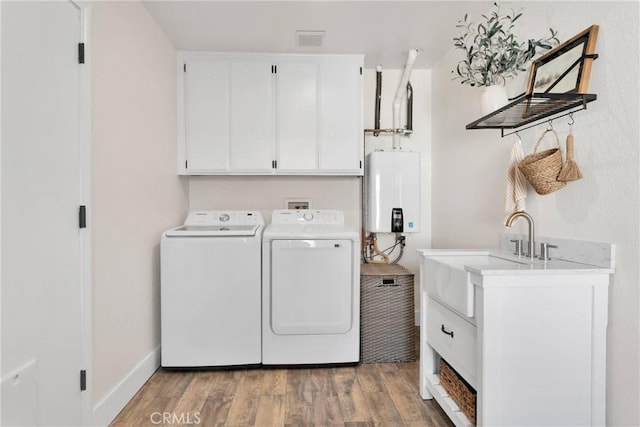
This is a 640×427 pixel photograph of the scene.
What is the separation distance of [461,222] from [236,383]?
1.90 meters

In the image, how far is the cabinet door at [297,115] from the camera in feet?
9.65

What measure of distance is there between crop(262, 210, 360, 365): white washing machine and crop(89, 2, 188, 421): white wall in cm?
75

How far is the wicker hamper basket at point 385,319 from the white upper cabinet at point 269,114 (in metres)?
0.96

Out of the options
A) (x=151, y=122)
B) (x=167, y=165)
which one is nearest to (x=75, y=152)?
(x=151, y=122)

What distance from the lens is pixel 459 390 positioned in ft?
5.50

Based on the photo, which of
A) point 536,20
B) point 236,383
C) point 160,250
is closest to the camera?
point 536,20

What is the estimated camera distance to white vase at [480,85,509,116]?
1.81 meters

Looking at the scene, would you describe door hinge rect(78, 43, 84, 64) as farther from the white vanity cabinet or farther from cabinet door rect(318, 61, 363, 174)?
the white vanity cabinet

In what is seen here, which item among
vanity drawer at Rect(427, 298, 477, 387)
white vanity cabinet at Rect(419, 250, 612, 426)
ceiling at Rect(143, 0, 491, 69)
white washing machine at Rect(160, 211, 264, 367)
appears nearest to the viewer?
white vanity cabinet at Rect(419, 250, 612, 426)

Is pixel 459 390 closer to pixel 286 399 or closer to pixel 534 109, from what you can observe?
pixel 286 399

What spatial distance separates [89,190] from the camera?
1.68 meters

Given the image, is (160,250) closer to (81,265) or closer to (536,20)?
(81,265)

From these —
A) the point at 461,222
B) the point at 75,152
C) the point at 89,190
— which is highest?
the point at 75,152

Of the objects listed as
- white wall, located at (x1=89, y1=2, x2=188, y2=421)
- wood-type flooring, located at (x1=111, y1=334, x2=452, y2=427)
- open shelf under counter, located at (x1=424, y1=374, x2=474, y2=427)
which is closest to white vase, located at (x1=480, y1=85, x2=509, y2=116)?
open shelf under counter, located at (x1=424, y1=374, x2=474, y2=427)
